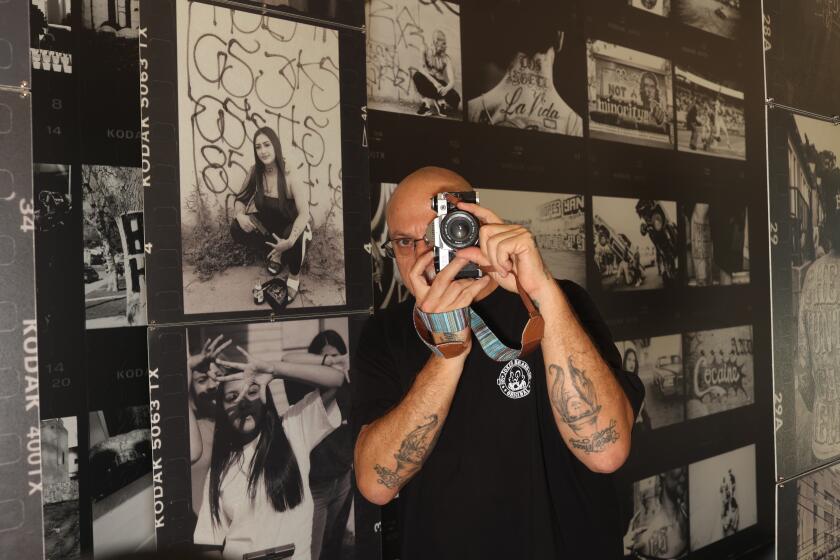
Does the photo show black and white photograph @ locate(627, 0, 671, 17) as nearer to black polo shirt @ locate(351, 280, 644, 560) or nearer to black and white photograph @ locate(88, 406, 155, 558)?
black polo shirt @ locate(351, 280, 644, 560)

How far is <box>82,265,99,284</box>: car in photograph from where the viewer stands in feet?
5.51

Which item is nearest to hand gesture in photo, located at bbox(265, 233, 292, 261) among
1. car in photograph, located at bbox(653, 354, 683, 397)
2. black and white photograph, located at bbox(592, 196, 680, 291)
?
black and white photograph, located at bbox(592, 196, 680, 291)

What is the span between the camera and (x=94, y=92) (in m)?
1.70

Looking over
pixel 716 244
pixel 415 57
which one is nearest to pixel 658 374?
pixel 716 244

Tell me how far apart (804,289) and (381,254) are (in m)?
1.41

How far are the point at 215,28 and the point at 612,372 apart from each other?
1.15m

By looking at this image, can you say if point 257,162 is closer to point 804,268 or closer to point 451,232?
Result: point 451,232

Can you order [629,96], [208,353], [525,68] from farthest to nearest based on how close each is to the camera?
1. [629,96]
2. [525,68]
3. [208,353]

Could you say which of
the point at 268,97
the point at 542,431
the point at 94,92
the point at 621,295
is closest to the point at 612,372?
the point at 542,431

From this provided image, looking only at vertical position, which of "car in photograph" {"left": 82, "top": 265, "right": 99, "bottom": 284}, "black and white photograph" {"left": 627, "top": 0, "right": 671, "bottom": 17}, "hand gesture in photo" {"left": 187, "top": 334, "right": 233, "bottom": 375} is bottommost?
"hand gesture in photo" {"left": 187, "top": 334, "right": 233, "bottom": 375}

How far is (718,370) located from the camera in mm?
3361

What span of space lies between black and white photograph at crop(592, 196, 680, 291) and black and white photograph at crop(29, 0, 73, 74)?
76.5 inches

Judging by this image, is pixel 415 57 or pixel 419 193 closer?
pixel 419 193

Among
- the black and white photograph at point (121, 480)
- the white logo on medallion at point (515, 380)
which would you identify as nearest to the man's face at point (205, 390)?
the black and white photograph at point (121, 480)
